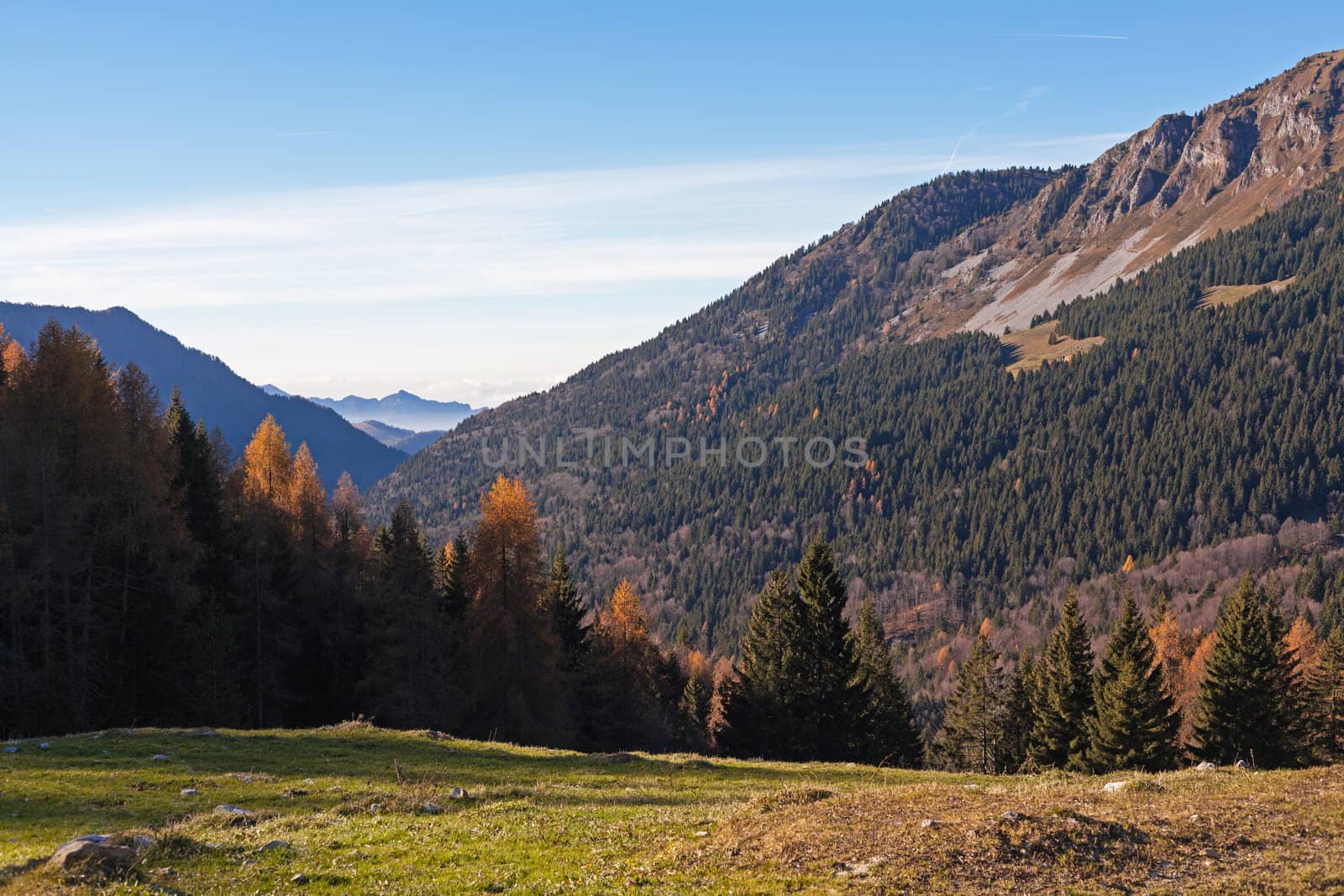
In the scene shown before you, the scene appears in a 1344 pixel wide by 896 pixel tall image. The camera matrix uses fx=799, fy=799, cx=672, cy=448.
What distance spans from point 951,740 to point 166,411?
70984 millimetres

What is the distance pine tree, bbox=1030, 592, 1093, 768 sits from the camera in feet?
179

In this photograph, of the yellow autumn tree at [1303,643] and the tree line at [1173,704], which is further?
the yellow autumn tree at [1303,643]

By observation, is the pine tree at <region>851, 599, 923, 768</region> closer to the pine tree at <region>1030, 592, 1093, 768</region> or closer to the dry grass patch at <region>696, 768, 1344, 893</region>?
the pine tree at <region>1030, 592, 1093, 768</region>

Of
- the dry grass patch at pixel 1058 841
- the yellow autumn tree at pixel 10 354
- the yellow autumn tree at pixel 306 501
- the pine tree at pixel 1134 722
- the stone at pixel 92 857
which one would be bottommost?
the pine tree at pixel 1134 722

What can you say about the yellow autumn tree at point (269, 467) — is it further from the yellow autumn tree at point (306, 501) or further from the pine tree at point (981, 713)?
the pine tree at point (981, 713)

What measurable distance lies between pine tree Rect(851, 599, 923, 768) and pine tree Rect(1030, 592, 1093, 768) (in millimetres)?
10225

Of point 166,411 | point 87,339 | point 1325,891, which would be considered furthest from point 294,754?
point 166,411

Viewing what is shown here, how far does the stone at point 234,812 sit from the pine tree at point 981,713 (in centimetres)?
5736

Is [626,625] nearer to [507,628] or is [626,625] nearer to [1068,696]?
[507,628]

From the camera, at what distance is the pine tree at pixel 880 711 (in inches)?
2210

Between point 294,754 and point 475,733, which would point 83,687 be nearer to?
point 294,754

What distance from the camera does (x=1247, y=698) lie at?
49.6 metres

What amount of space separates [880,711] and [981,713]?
9594mm

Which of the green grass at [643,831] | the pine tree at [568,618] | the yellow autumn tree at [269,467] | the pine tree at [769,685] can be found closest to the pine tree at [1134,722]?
the pine tree at [769,685]
